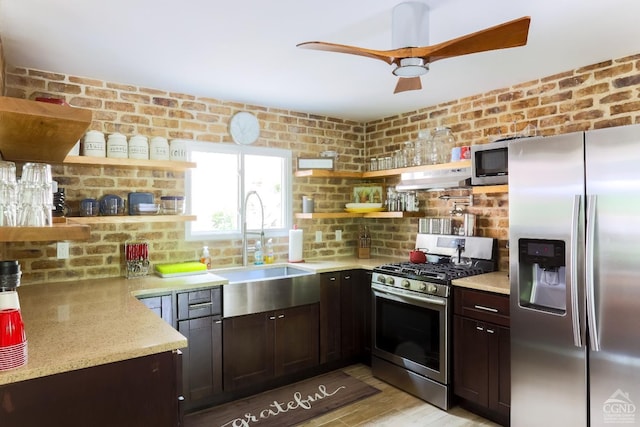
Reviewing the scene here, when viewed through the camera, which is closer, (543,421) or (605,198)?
(605,198)

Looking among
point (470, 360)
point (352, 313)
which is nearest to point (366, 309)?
point (352, 313)

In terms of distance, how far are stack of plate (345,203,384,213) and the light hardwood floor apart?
1.76 metres

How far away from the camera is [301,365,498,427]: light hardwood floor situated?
278cm

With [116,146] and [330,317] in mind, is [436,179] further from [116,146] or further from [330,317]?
[116,146]

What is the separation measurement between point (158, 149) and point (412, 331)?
96.9 inches

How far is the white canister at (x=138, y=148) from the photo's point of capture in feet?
10.1

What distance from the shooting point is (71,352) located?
1.52 m

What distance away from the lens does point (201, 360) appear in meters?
2.90

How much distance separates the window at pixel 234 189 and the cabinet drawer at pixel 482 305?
5.99 ft

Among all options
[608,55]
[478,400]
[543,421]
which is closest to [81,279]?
[478,400]

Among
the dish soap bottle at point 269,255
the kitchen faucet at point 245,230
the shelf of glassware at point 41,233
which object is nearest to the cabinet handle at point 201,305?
the kitchen faucet at point 245,230

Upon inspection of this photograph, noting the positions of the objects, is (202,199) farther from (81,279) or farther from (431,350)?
(431,350)

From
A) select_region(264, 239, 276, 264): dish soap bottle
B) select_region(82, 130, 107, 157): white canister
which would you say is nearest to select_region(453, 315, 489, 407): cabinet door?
select_region(264, 239, 276, 264): dish soap bottle

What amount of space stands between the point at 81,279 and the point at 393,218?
290 cm
